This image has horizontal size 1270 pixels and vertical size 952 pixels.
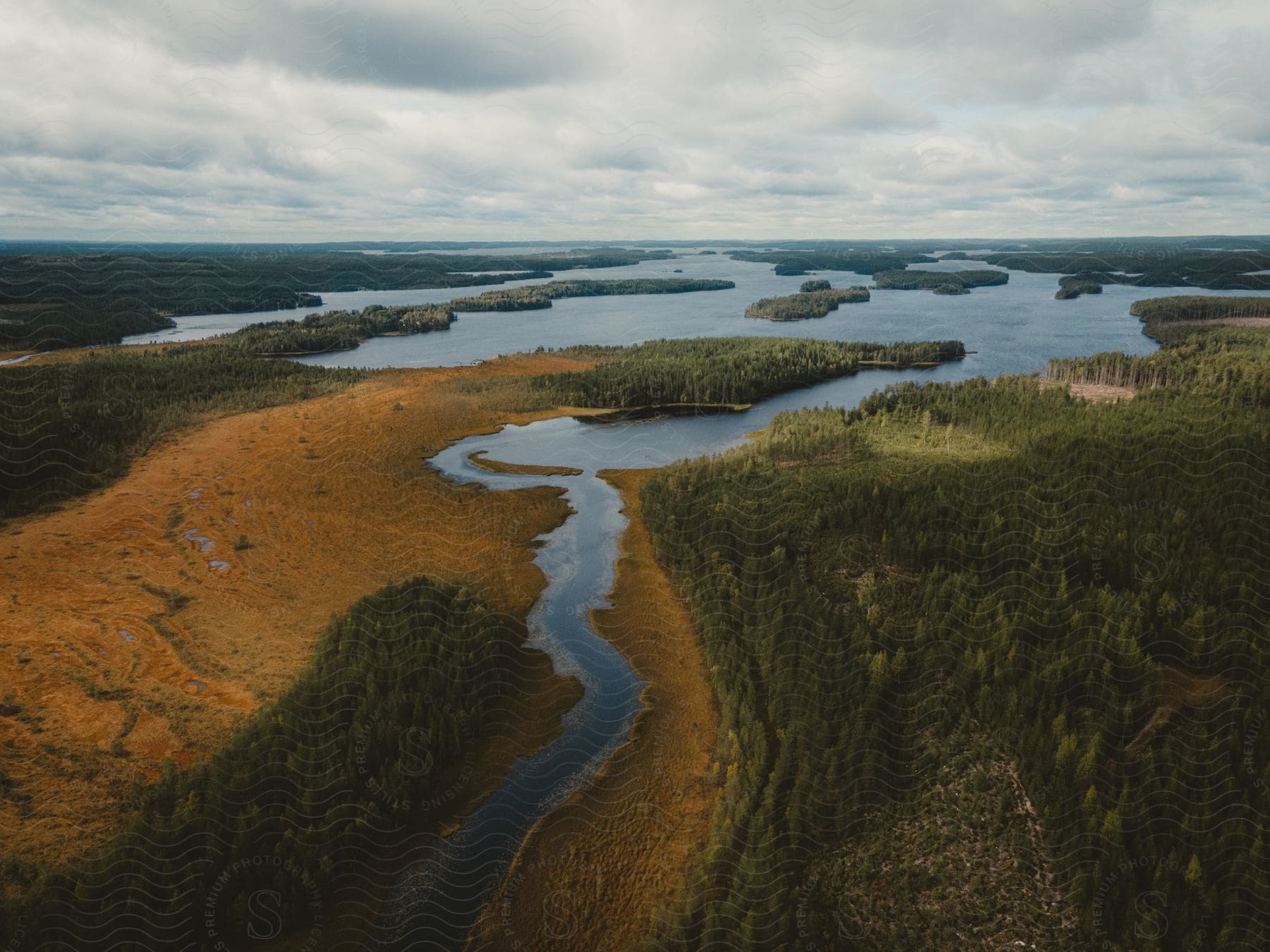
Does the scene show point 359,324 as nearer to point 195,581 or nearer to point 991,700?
point 195,581

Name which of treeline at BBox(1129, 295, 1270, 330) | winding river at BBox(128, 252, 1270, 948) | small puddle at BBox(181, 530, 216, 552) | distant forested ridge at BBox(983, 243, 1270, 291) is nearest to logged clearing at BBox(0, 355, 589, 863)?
small puddle at BBox(181, 530, 216, 552)

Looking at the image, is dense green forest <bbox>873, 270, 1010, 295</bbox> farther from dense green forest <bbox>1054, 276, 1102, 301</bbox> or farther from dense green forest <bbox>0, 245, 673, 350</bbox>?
dense green forest <bbox>0, 245, 673, 350</bbox>

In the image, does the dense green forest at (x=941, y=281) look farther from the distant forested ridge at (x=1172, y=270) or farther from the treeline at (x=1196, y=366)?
the treeline at (x=1196, y=366)

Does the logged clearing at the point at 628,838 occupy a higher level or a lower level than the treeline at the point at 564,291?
lower

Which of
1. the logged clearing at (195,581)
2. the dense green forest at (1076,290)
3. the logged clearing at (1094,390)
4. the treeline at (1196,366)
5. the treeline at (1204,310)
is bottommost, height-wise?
the logged clearing at (195,581)

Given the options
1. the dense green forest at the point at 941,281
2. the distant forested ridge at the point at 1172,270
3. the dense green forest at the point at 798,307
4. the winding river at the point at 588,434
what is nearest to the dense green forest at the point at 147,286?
the winding river at the point at 588,434

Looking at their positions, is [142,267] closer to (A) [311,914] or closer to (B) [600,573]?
(B) [600,573]

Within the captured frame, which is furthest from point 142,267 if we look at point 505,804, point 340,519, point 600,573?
point 505,804
